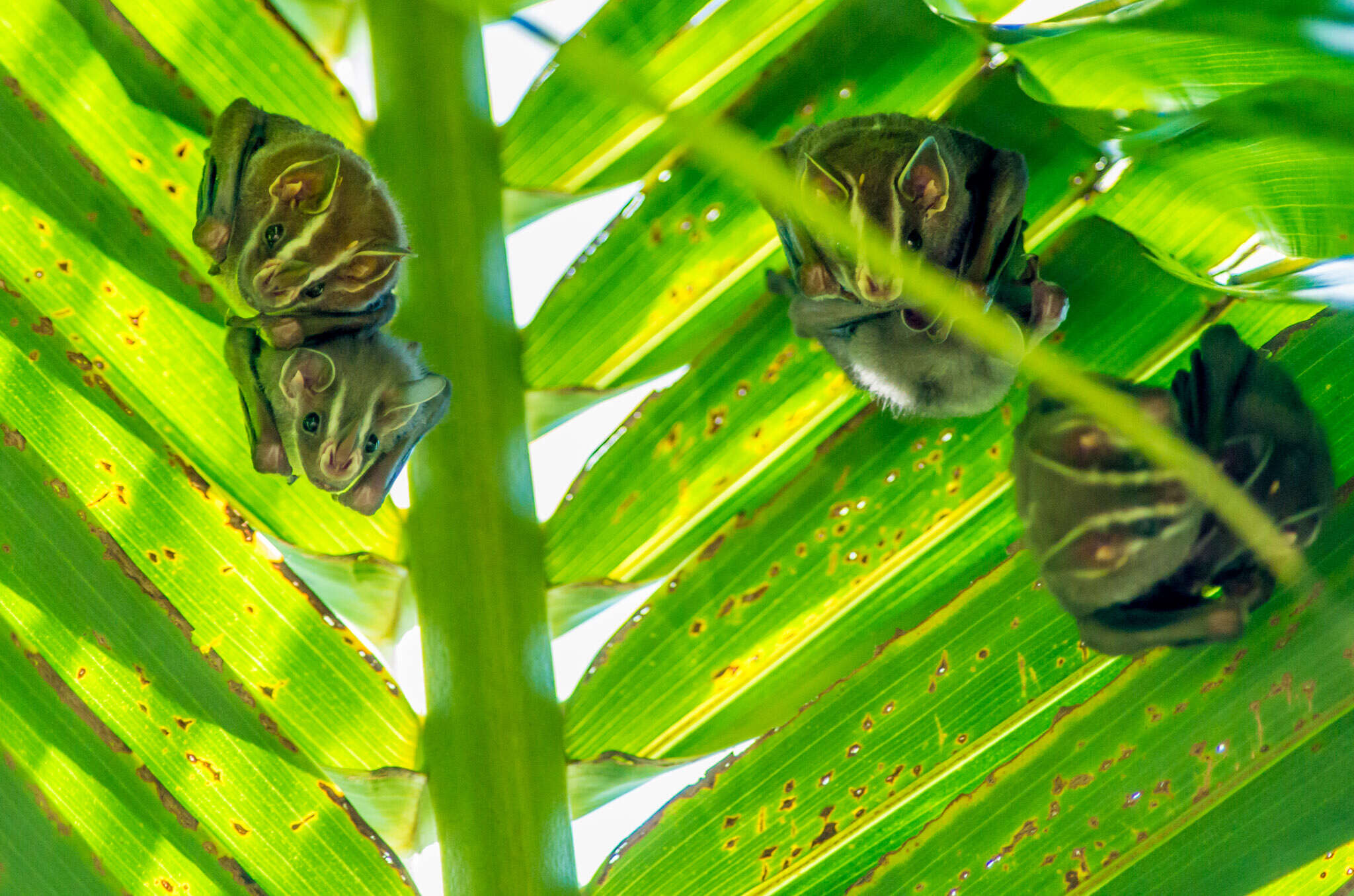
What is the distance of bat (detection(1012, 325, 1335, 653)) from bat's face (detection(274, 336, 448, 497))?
2.37ft

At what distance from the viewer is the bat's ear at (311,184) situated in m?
1.37

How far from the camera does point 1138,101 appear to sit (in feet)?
3.95

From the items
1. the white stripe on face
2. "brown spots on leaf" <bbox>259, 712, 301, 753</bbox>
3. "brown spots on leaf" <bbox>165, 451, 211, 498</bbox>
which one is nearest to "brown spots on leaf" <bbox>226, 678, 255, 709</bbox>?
"brown spots on leaf" <bbox>259, 712, 301, 753</bbox>

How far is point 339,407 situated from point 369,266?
0.18 meters

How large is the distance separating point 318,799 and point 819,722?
2.21 ft

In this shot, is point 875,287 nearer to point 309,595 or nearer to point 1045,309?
A: point 1045,309

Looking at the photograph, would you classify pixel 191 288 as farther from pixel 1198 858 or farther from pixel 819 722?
pixel 1198 858

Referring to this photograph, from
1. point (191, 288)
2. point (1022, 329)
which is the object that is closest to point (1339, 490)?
point (1022, 329)

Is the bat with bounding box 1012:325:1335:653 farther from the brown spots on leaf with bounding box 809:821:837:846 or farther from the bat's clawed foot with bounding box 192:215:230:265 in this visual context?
the bat's clawed foot with bounding box 192:215:230:265

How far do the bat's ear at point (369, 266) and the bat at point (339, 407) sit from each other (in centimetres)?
7

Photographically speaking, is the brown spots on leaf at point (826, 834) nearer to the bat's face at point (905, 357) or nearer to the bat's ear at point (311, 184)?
the bat's face at point (905, 357)

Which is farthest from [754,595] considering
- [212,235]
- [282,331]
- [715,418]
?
[212,235]

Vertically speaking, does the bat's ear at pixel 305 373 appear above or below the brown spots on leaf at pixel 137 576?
above

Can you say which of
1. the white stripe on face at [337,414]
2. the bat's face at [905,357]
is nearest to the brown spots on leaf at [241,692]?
the white stripe on face at [337,414]
